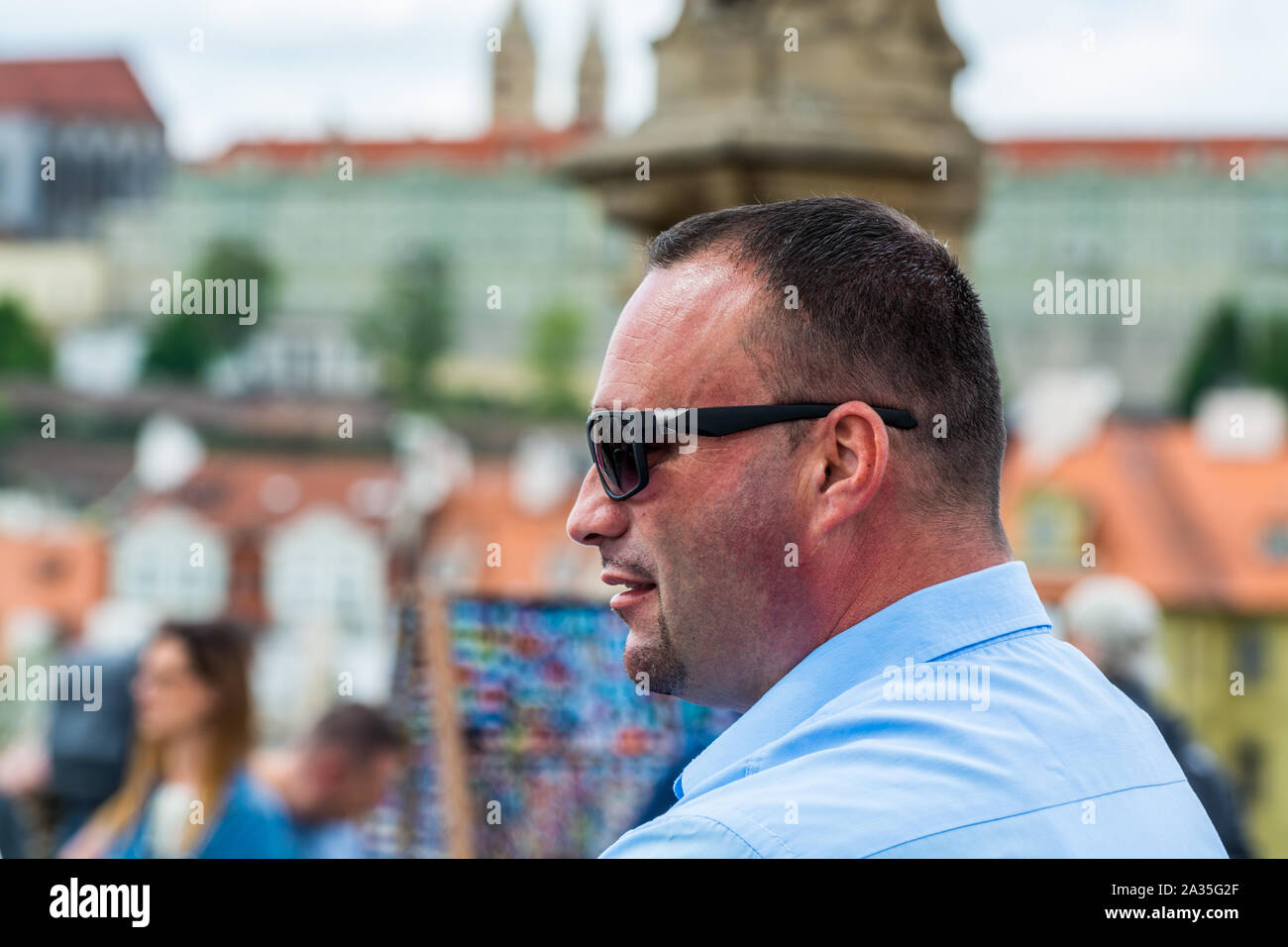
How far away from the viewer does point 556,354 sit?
157 ft

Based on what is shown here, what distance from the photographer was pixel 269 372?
48000mm

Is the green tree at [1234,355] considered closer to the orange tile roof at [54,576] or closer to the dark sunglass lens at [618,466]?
the orange tile roof at [54,576]

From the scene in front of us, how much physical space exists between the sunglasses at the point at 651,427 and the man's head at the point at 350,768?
2.19 metres

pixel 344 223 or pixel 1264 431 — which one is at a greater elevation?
pixel 344 223

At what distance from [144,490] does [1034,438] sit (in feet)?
64.3

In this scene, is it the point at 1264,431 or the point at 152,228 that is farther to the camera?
the point at 152,228

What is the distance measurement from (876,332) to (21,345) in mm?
50624

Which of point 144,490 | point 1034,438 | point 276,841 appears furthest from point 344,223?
point 276,841

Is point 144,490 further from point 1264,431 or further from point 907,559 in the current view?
point 907,559

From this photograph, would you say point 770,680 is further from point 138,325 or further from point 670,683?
point 138,325
